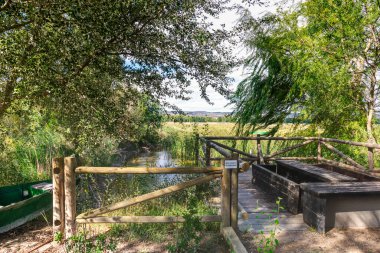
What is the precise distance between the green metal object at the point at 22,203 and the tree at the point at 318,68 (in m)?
6.42

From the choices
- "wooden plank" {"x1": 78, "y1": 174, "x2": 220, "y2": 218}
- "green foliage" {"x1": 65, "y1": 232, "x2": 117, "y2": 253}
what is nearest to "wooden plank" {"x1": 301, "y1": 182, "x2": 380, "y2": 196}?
"wooden plank" {"x1": 78, "y1": 174, "x2": 220, "y2": 218}

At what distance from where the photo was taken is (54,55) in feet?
14.9

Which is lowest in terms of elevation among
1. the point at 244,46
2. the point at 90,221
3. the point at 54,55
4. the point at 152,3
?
the point at 90,221

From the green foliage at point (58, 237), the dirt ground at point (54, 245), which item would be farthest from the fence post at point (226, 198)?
the green foliage at point (58, 237)

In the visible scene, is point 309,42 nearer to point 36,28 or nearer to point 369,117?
point 369,117

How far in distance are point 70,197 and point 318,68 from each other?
798 centimetres

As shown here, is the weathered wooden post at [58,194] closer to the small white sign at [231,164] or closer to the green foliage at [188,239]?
the green foliage at [188,239]

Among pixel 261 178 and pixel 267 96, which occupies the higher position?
pixel 267 96

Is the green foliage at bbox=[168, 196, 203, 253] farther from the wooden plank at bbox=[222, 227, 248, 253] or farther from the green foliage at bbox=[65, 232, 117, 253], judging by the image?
the green foliage at bbox=[65, 232, 117, 253]

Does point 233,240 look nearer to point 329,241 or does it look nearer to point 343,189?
point 329,241

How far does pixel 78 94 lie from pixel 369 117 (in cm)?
873

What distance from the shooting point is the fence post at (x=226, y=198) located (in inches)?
168

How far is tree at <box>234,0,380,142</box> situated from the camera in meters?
8.56

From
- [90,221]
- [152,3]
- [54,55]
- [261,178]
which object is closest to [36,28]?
[54,55]
